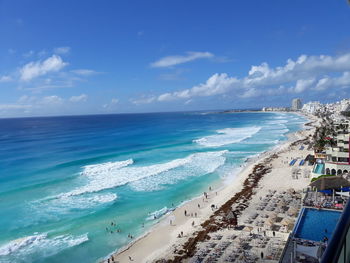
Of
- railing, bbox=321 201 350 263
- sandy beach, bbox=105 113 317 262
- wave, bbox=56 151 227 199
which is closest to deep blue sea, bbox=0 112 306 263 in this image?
wave, bbox=56 151 227 199

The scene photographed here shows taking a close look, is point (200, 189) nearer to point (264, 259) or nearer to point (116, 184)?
point (116, 184)

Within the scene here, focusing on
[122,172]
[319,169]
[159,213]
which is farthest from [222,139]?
[159,213]

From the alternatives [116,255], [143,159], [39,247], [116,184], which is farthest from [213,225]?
[143,159]

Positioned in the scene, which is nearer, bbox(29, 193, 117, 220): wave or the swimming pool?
bbox(29, 193, 117, 220): wave

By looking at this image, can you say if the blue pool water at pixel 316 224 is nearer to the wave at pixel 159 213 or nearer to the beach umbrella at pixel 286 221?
the beach umbrella at pixel 286 221

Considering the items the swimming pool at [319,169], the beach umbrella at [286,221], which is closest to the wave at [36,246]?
the beach umbrella at [286,221]

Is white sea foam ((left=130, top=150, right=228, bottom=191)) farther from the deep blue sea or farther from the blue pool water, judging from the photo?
the blue pool water
